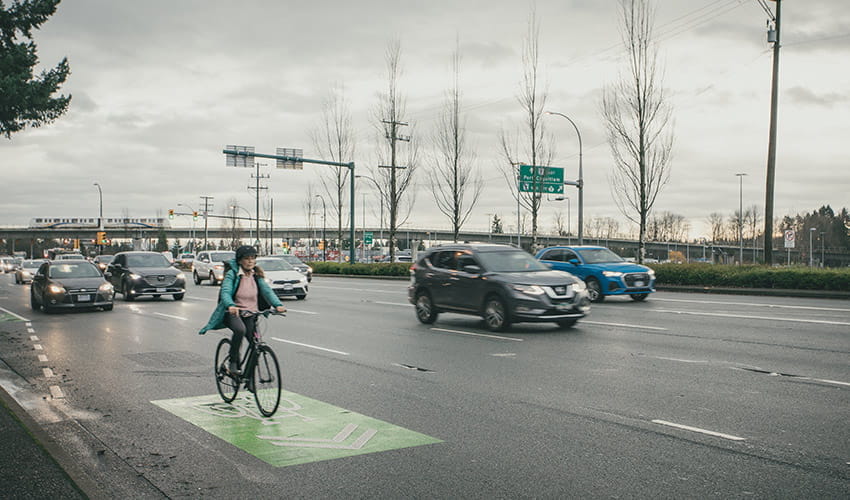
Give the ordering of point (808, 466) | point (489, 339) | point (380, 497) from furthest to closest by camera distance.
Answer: point (489, 339) < point (808, 466) < point (380, 497)

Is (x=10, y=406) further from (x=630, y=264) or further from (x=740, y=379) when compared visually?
(x=630, y=264)

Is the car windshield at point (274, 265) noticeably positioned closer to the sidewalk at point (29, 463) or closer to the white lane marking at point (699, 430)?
the sidewalk at point (29, 463)

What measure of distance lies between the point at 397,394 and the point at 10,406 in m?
3.95

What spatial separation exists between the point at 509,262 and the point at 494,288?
3.33 ft

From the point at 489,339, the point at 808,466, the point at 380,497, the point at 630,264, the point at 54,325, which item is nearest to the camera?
the point at 380,497

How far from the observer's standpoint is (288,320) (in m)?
17.4

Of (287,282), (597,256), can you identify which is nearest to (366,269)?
(287,282)

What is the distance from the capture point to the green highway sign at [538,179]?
37.5m

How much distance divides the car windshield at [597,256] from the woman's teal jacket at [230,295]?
16040 millimetres

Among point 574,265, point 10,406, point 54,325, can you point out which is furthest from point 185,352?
point 574,265

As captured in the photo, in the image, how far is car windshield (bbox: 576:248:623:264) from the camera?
22.1m

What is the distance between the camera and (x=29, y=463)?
5254 millimetres

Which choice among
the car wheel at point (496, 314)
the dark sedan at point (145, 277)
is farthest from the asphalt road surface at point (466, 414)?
the dark sedan at point (145, 277)

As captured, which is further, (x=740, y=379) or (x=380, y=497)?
(x=740, y=379)
